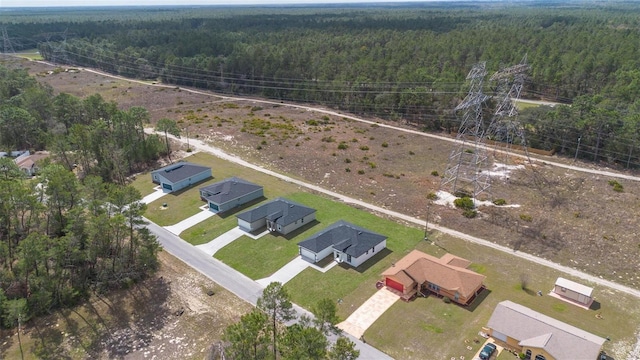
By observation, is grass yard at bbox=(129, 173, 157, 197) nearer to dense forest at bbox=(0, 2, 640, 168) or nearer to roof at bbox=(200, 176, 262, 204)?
roof at bbox=(200, 176, 262, 204)

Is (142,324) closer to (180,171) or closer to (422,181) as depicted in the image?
(180,171)

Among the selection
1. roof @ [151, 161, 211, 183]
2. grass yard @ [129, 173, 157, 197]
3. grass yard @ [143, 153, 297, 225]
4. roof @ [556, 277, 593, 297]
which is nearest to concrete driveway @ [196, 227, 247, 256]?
grass yard @ [143, 153, 297, 225]

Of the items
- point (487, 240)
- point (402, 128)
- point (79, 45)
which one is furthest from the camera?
point (79, 45)

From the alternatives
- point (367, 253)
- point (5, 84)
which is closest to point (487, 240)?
point (367, 253)

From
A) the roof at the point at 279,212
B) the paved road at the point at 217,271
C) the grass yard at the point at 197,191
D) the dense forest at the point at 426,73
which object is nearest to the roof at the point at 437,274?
the paved road at the point at 217,271

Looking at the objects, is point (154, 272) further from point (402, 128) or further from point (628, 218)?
point (402, 128)

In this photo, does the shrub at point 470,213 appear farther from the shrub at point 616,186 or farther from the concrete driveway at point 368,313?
the shrub at point 616,186

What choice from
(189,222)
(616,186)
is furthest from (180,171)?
(616,186)
